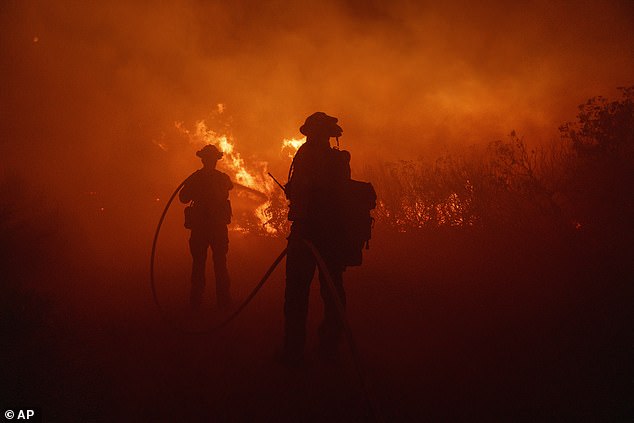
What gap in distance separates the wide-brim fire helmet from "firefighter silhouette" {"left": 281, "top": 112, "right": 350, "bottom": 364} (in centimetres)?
7

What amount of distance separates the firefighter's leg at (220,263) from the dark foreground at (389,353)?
464 mm

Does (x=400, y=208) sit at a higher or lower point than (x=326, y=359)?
higher

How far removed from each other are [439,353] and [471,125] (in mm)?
16060

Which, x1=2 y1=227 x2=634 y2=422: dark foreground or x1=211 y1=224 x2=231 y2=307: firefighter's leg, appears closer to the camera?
x1=2 y1=227 x2=634 y2=422: dark foreground

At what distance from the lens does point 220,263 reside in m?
5.89

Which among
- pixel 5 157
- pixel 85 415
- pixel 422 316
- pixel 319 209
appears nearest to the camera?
pixel 85 415

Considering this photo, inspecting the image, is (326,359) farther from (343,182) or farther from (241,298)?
(241,298)

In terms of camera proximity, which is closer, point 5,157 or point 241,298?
point 241,298

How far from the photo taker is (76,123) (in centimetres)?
1864

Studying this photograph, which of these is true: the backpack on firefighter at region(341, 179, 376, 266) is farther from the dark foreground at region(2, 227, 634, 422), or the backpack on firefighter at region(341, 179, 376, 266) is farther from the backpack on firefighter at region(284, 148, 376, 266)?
the dark foreground at region(2, 227, 634, 422)

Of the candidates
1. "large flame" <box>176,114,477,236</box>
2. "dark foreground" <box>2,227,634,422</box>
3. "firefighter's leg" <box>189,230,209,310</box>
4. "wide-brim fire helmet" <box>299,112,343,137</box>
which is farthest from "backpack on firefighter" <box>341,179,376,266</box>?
"large flame" <box>176,114,477,236</box>

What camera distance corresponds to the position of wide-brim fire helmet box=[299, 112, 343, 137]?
3746 mm

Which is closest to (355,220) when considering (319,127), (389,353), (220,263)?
(319,127)

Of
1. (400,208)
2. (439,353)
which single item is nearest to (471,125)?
(400,208)
